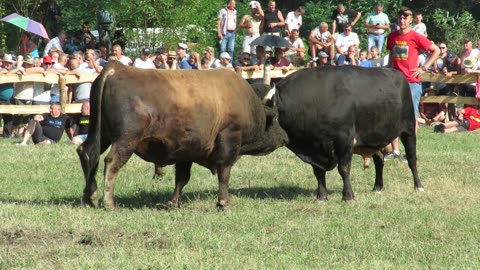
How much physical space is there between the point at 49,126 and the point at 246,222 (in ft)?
30.3

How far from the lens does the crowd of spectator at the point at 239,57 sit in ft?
66.4

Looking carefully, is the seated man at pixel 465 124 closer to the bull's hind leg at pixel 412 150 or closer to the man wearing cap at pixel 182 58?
the man wearing cap at pixel 182 58

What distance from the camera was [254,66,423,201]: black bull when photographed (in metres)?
12.1

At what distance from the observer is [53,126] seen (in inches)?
738

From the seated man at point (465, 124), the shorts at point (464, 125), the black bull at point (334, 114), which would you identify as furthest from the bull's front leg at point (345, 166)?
the shorts at point (464, 125)

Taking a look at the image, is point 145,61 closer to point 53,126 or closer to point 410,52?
point 53,126

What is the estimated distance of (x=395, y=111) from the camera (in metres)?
12.7

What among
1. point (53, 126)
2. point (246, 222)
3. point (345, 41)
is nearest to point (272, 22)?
point (345, 41)

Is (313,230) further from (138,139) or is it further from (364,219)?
(138,139)

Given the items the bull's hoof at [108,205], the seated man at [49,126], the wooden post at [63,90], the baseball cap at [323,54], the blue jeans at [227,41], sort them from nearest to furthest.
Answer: the bull's hoof at [108,205], the seated man at [49,126], the wooden post at [63,90], the baseball cap at [323,54], the blue jeans at [227,41]

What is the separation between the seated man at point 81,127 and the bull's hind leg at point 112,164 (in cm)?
774

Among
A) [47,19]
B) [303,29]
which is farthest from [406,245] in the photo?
[303,29]

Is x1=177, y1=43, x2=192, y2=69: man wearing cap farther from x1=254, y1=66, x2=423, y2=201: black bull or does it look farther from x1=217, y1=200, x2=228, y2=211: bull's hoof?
x1=217, y1=200, x2=228, y2=211: bull's hoof

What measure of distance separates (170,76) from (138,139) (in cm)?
82
